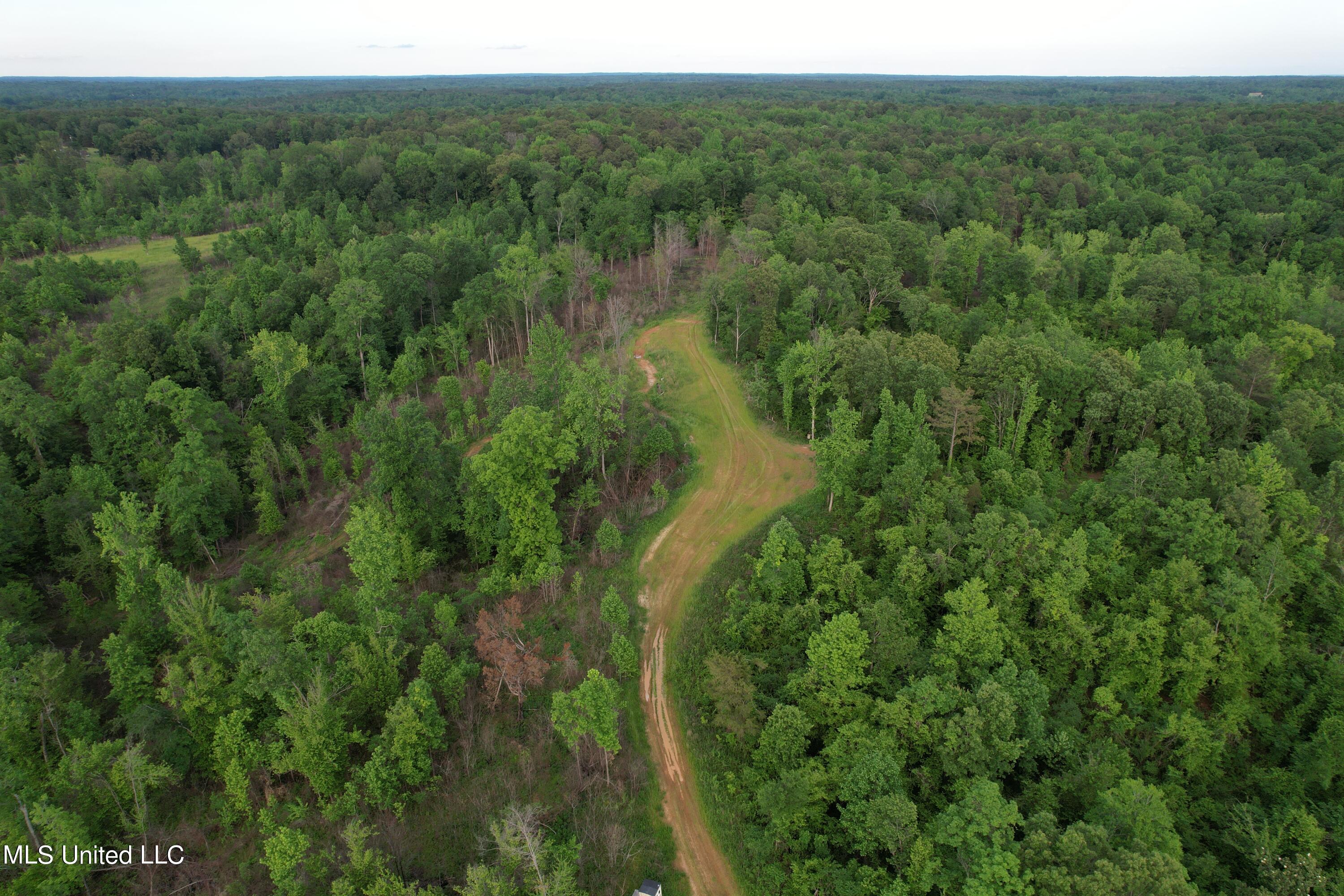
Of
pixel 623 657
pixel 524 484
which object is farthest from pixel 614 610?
pixel 524 484

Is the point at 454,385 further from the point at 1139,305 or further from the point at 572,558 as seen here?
the point at 1139,305

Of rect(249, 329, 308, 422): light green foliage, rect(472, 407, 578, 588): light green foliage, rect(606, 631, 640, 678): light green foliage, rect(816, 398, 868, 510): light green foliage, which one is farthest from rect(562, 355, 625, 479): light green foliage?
rect(249, 329, 308, 422): light green foliage

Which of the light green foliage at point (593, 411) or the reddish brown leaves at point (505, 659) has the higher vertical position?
the light green foliage at point (593, 411)

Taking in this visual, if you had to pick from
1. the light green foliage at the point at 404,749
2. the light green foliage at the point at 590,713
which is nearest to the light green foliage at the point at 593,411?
the light green foliage at the point at 590,713

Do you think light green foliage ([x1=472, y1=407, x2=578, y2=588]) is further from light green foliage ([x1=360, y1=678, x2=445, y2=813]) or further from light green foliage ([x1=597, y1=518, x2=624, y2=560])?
light green foliage ([x1=360, y1=678, x2=445, y2=813])

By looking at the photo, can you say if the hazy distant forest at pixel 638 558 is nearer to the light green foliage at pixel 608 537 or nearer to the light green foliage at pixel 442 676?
the light green foliage at pixel 442 676

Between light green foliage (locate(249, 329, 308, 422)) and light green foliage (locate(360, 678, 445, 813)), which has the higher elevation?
light green foliage (locate(249, 329, 308, 422))
